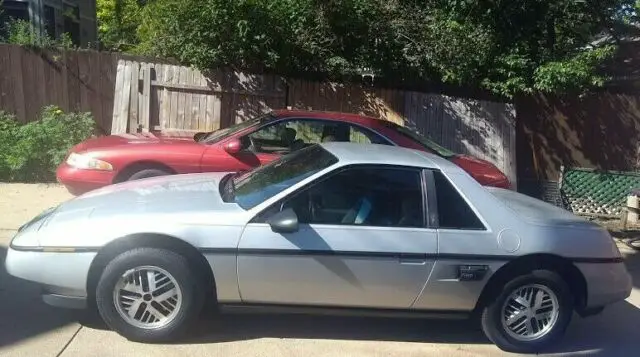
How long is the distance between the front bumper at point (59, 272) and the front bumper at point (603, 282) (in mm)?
3382

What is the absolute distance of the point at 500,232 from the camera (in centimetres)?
463

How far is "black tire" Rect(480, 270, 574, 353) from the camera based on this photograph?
4641 millimetres

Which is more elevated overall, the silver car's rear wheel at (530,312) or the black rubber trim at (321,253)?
the black rubber trim at (321,253)

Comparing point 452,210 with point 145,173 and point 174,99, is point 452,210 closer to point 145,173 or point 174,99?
point 145,173

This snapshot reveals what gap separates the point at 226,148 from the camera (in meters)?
7.39

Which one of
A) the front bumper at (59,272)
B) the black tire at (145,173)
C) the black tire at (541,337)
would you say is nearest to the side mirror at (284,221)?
the front bumper at (59,272)

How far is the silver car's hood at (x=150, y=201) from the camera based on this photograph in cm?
445

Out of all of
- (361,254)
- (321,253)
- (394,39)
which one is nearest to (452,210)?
(361,254)

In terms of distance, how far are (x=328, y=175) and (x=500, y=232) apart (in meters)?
1.26

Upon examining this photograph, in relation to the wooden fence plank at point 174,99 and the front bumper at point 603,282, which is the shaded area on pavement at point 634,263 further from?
the wooden fence plank at point 174,99

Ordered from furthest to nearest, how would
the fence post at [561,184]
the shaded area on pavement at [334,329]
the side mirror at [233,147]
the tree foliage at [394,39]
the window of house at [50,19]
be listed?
1. the window of house at [50,19]
2. the fence post at [561,184]
3. the tree foliage at [394,39]
4. the side mirror at [233,147]
5. the shaded area on pavement at [334,329]

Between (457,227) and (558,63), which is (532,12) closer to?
(558,63)

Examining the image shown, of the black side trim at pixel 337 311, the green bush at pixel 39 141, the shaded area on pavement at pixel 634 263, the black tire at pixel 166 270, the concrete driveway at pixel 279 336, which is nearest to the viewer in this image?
the black tire at pixel 166 270

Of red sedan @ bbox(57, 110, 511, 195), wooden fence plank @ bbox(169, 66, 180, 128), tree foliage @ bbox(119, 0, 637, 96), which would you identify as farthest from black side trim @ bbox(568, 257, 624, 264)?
wooden fence plank @ bbox(169, 66, 180, 128)
